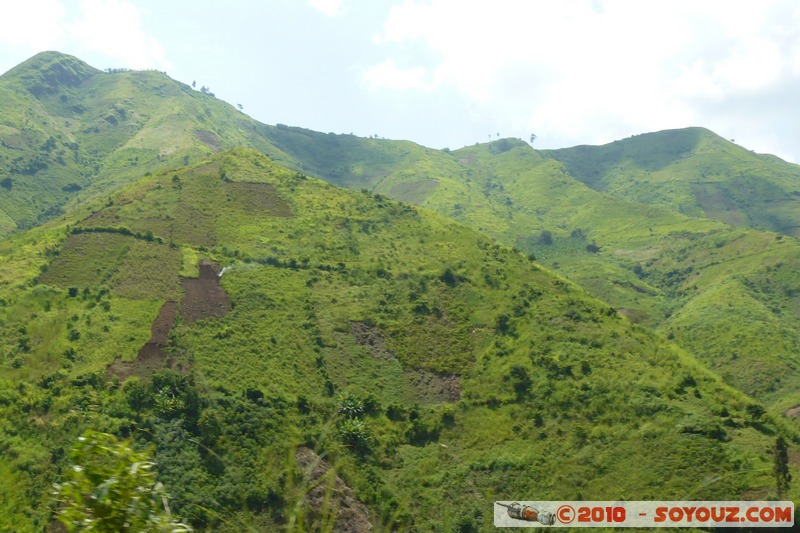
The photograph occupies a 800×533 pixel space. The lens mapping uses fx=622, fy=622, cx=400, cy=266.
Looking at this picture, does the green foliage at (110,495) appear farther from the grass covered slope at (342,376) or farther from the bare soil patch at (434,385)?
the bare soil patch at (434,385)

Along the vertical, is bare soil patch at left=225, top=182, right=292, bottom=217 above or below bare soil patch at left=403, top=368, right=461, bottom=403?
above

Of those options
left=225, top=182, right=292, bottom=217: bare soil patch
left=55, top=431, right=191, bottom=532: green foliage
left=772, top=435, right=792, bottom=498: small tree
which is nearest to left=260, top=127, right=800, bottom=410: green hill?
left=772, top=435, right=792, bottom=498: small tree

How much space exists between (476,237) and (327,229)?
26292mm

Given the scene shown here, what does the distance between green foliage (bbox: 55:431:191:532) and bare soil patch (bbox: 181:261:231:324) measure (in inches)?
2731

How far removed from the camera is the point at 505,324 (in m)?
81.9

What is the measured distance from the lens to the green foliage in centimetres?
873

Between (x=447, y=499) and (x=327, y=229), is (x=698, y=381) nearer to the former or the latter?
(x=447, y=499)

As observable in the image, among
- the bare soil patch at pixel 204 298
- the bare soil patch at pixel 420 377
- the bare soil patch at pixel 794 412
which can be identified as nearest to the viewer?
the bare soil patch at pixel 420 377

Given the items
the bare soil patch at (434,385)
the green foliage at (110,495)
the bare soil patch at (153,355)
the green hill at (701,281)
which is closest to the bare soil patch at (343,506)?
the bare soil patch at (434,385)

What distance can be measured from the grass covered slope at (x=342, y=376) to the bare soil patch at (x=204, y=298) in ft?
0.92

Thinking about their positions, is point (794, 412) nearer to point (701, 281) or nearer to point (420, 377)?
point (420, 377)

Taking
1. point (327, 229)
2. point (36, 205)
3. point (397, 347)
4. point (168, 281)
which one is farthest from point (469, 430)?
point (36, 205)

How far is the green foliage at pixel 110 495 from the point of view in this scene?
8.73 metres

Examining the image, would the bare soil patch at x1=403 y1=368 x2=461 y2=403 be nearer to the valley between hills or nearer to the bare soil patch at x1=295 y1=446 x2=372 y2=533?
the valley between hills
